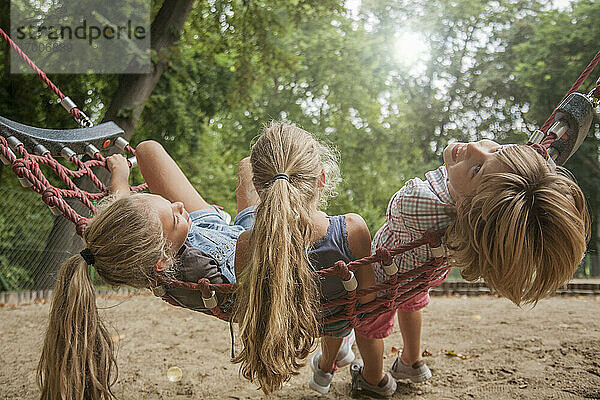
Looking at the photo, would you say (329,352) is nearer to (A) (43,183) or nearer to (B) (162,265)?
(B) (162,265)

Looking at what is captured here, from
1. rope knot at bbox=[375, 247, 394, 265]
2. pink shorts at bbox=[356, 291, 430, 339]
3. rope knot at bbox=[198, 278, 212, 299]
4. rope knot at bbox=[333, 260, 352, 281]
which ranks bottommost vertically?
pink shorts at bbox=[356, 291, 430, 339]

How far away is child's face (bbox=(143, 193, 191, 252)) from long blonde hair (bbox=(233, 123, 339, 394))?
0.29 m

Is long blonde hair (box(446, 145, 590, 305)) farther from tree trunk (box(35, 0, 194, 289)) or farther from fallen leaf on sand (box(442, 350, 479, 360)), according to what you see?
tree trunk (box(35, 0, 194, 289))

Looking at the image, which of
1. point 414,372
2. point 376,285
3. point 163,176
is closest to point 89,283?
point 163,176

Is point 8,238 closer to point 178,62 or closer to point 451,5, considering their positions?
point 178,62

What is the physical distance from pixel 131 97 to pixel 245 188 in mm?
3323

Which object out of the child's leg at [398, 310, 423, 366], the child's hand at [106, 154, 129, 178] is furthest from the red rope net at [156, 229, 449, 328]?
the child's hand at [106, 154, 129, 178]

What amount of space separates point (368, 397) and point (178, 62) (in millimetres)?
4679

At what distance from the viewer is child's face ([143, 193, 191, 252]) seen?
1.50 meters

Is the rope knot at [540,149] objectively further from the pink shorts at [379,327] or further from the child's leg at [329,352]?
the child's leg at [329,352]

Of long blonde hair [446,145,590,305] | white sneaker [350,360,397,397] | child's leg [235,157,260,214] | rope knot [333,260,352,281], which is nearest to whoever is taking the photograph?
long blonde hair [446,145,590,305]

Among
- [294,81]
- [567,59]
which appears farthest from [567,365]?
[294,81]

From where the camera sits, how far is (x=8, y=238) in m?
5.91

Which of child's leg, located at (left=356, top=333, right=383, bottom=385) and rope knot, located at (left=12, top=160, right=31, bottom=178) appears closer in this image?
rope knot, located at (left=12, top=160, right=31, bottom=178)
